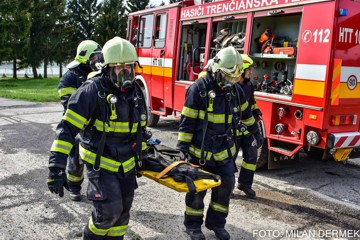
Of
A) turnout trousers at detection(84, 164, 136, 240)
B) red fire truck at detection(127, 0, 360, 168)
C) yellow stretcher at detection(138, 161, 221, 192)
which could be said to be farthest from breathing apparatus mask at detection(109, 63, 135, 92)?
red fire truck at detection(127, 0, 360, 168)

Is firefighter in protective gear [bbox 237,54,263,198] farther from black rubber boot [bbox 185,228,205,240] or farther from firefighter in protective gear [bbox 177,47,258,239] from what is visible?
black rubber boot [bbox 185,228,205,240]

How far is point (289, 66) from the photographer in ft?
18.7

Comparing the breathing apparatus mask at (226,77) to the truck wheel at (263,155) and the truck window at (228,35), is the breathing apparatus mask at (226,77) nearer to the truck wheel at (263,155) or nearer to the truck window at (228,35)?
the truck wheel at (263,155)

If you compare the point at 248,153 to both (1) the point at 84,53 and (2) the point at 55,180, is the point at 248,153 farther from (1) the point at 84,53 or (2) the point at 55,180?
(2) the point at 55,180

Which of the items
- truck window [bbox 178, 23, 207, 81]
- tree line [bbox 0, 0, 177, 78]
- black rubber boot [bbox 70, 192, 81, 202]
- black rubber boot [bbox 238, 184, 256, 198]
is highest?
tree line [bbox 0, 0, 177, 78]

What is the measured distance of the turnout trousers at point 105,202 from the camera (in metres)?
2.66

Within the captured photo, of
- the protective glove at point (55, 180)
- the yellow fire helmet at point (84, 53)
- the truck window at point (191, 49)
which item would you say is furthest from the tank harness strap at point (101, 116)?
the truck window at point (191, 49)

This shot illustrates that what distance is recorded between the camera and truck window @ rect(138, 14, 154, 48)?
338 inches

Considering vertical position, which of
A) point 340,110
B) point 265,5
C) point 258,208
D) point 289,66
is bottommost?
point 258,208

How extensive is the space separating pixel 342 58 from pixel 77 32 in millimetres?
42560

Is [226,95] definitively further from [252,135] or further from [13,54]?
[13,54]

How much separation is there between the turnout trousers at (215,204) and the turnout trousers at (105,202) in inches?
32.2

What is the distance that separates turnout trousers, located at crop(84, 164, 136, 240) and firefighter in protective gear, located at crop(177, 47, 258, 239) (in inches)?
32.9

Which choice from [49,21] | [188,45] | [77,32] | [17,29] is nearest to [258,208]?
[188,45]
